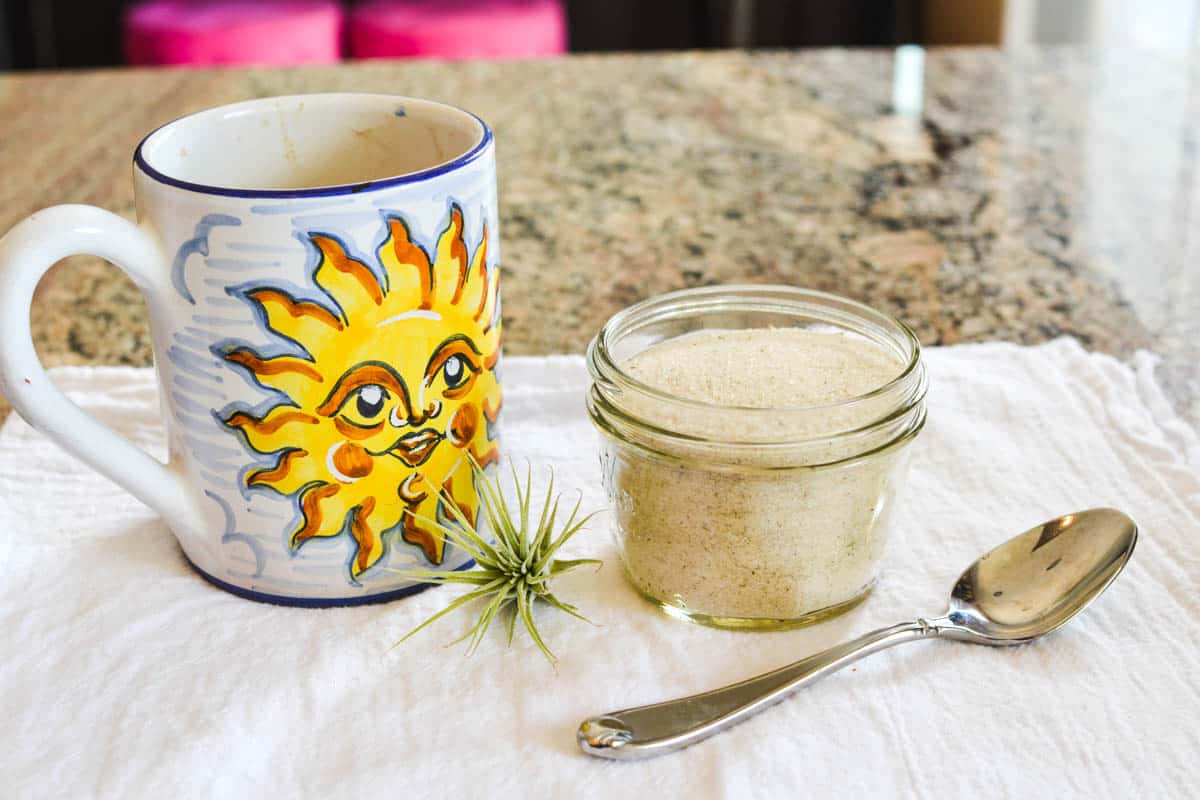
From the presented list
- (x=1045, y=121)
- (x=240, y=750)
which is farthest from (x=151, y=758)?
(x=1045, y=121)

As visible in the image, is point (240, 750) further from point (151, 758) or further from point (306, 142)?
point (306, 142)

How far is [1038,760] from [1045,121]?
0.86m

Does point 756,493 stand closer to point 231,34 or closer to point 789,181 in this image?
point 789,181

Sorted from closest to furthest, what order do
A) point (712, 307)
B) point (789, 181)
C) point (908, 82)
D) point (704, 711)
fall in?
point (704, 711)
point (712, 307)
point (789, 181)
point (908, 82)

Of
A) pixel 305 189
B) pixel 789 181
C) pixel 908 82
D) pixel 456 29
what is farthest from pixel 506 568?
pixel 456 29

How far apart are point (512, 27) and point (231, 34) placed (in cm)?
51

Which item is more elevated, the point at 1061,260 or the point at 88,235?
Result: the point at 88,235

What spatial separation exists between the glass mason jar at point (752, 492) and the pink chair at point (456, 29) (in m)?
1.80

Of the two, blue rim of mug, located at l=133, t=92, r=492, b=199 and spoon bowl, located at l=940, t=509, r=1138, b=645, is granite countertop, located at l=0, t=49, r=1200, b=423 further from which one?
blue rim of mug, located at l=133, t=92, r=492, b=199

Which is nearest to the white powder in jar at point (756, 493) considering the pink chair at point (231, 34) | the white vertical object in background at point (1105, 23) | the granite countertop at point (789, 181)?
the granite countertop at point (789, 181)

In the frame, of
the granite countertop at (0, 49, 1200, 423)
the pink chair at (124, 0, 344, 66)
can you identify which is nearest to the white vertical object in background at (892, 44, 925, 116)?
the granite countertop at (0, 49, 1200, 423)

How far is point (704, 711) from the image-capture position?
1.37 ft

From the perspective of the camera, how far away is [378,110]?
20.4 inches

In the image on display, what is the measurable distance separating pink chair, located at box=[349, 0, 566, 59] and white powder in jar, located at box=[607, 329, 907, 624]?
179cm
